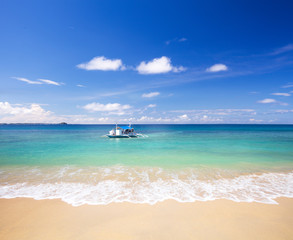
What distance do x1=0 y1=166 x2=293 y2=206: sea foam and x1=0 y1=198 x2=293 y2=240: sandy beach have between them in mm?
530

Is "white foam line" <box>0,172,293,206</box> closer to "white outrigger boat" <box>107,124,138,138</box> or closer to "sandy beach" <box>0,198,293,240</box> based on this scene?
"sandy beach" <box>0,198,293,240</box>

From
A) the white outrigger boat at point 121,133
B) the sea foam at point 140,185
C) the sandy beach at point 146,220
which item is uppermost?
the white outrigger boat at point 121,133

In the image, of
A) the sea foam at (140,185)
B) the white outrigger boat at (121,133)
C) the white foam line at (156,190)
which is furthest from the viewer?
the white outrigger boat at (121,133)

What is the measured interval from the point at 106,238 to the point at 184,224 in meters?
2.30

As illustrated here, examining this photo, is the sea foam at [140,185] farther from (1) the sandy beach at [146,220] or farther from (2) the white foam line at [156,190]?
(1) the sandy beach at [146,220]

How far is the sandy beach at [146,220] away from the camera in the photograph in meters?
4.49

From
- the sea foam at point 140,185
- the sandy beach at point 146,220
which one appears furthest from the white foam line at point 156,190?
the sandy beach at point 146,220

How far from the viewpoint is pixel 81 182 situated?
8.64 m

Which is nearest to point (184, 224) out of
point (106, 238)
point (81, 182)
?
point (106, 238)

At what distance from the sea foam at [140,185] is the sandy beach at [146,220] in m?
0.53

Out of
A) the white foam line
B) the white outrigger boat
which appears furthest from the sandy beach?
the white outrigger boat

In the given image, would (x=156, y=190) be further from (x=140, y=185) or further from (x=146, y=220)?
(x=146, y=220)

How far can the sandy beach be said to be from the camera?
14.7ft

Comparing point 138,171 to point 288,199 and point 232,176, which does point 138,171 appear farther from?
point 288,199
